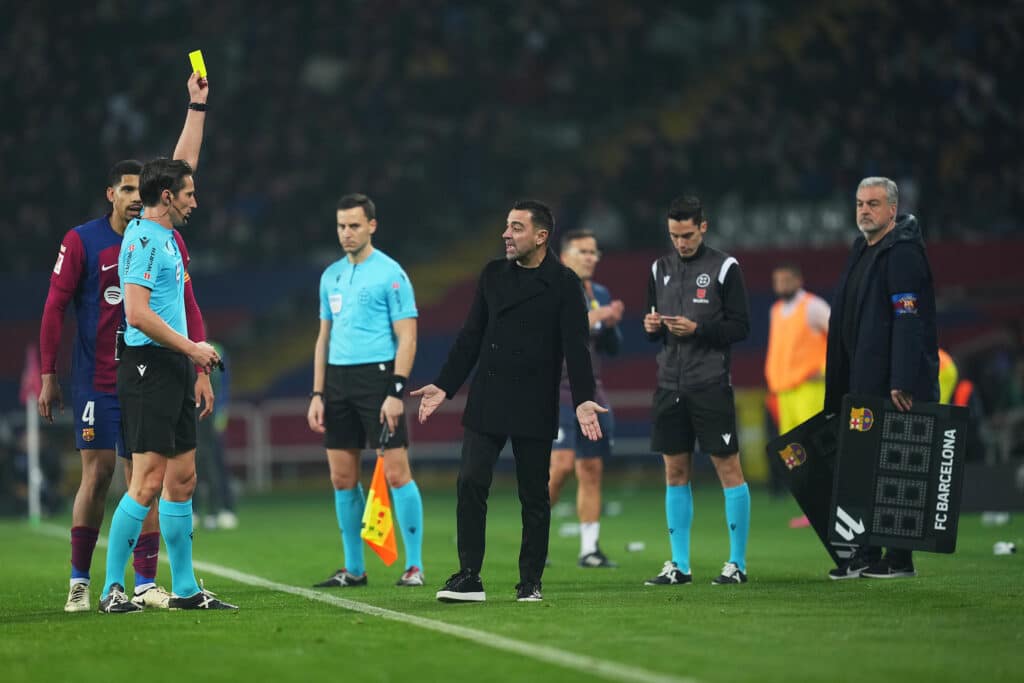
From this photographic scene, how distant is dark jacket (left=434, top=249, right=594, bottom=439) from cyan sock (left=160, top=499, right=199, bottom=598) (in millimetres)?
1557

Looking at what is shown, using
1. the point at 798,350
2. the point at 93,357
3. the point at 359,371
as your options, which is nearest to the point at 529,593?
the point at 359,371

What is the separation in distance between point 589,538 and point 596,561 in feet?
0.88

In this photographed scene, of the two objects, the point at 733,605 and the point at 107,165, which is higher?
the point at 107,165

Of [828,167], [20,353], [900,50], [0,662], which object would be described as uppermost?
[900,50]

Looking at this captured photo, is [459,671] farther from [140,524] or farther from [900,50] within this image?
[900,50]

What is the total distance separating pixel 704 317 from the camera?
33.5 ft

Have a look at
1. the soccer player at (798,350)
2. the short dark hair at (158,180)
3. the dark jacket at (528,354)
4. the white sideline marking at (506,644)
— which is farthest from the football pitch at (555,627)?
the soccer player at (798,350)

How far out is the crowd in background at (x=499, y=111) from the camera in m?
26.3

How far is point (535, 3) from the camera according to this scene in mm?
30219

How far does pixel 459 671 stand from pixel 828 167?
20940 mm

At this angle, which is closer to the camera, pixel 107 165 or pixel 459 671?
pixel 459 671

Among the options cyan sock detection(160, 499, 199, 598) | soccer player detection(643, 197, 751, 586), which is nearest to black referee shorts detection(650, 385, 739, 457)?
soccer player detection(643, 197, 751, 586)

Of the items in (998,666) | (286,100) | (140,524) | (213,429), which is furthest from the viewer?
(286,100)

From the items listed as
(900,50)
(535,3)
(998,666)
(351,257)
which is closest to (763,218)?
(900,50)
